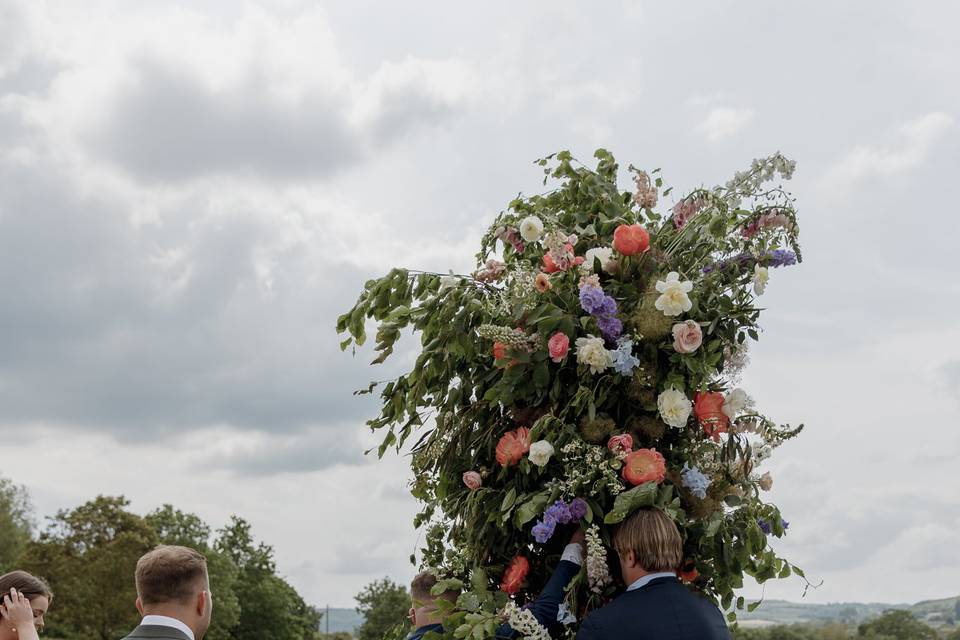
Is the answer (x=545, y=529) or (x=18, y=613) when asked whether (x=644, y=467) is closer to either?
(x=545, y=529)

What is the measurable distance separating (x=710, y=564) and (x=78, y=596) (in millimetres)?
41456

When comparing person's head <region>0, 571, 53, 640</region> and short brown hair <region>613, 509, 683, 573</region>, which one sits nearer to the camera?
short brown hair <region>613, 509, 683, 573</region>

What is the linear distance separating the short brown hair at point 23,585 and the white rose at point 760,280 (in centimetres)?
488

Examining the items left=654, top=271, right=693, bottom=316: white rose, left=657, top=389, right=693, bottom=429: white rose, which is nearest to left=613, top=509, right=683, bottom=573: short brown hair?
left=657, top=389, right=693, bottom=429: white rose

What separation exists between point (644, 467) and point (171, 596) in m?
2.47

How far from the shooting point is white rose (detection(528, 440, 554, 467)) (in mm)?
5199

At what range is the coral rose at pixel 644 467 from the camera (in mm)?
5125

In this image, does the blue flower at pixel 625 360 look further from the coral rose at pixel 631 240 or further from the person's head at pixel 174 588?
the person's head at pixel 174 588

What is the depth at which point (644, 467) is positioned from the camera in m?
5.14

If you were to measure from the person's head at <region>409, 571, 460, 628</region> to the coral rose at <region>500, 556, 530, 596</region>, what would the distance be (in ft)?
1.54

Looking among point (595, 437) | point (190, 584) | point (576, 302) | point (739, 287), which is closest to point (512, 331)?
point (576, 302)

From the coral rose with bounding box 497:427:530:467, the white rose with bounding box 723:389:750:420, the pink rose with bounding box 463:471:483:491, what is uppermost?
the white rose with bounding box 723:389:750:420

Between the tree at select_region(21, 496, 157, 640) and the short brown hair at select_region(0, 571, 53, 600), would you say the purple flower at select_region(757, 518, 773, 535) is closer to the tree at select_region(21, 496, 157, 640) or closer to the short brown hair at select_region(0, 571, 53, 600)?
the short brown hair at select_region(0, 571, 53, 600)

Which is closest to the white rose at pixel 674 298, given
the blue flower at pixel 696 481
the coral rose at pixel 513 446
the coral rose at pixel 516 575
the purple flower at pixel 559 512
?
the blue flower at pixel 696 481
